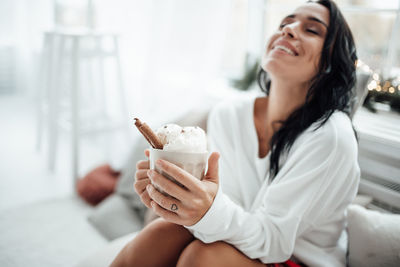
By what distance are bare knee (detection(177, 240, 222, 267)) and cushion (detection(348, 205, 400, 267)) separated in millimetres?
461

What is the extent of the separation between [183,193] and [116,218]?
1.10 metres

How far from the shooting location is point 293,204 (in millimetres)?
997

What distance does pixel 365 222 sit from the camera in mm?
1061

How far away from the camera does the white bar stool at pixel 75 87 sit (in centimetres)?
218

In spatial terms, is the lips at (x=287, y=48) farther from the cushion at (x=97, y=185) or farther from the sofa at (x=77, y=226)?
the cushion at (x=97, y=185)

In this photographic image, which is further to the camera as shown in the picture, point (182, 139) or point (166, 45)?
point (166, 45)

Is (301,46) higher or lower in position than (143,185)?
higher

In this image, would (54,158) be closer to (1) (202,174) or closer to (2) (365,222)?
(1) (202,174)

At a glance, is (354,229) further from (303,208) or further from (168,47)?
(168,47)

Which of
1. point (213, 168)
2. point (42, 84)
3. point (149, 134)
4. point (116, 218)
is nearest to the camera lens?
point (149, 134)

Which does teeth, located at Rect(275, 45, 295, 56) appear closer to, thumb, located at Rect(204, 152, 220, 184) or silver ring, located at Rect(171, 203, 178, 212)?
thumb, located at Rect(204, 152, 220, 184)

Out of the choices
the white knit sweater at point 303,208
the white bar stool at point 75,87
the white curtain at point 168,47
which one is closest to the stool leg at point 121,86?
the white bar stool at point 75,87

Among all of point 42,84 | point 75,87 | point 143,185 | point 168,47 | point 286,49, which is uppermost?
point 286,49

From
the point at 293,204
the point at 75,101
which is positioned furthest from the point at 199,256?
the point at 75,101
